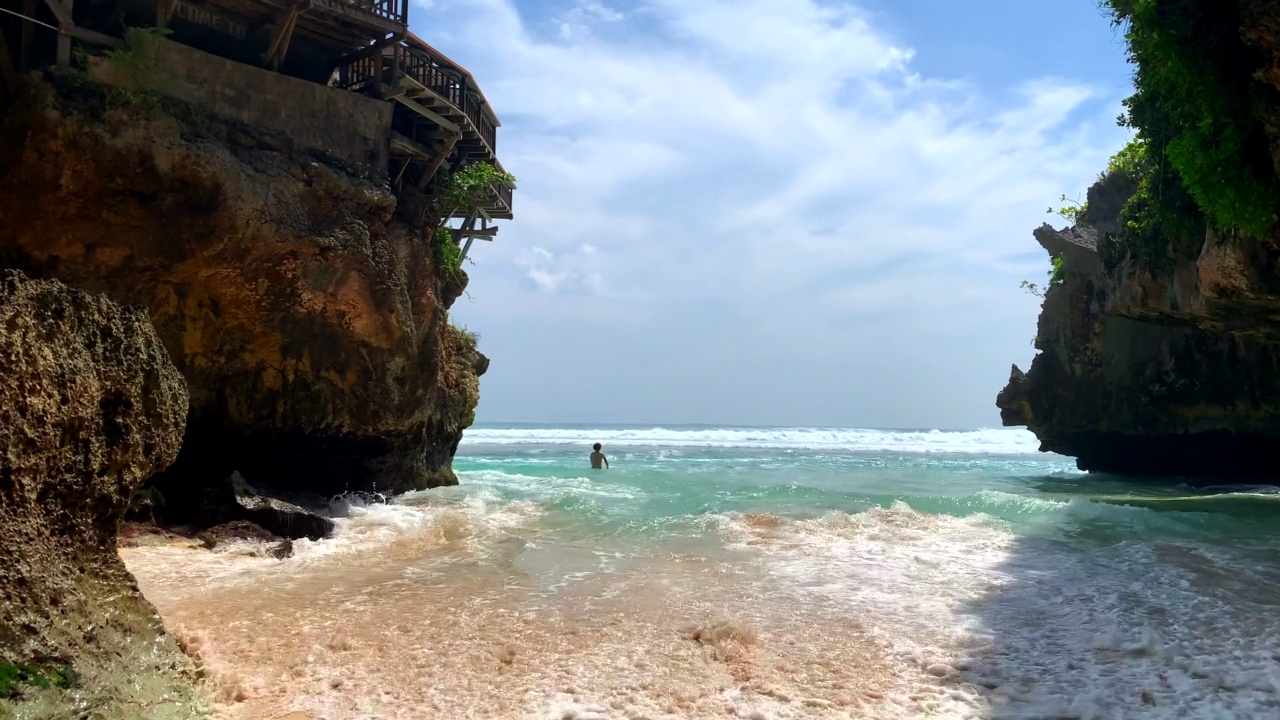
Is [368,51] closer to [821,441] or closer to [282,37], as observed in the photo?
[282,37]

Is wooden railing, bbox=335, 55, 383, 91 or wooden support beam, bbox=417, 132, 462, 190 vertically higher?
wooden railing, bbox=335, 55, 383, 91

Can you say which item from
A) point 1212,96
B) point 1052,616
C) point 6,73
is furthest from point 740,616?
point 6,73

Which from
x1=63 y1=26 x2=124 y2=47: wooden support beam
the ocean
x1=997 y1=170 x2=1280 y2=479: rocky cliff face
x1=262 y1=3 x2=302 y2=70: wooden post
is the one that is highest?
x1=262 y1=3 x2=302 y2=70: wooden post

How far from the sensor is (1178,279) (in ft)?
43.9

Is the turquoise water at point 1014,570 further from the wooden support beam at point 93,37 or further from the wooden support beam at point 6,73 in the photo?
the wooden support beam at point 93,37

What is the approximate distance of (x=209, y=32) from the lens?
43.9ft

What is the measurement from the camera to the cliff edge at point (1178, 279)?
8148 millimetres

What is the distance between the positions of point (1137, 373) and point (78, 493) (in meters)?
23.3

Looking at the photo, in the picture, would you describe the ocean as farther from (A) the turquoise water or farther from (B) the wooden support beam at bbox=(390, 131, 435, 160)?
(B) the wooden support beam at bbox=(390, 131, 435, 160)

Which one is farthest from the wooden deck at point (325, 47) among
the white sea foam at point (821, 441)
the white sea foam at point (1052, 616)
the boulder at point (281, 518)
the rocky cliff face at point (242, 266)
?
the white sea foam at point (821, 441)

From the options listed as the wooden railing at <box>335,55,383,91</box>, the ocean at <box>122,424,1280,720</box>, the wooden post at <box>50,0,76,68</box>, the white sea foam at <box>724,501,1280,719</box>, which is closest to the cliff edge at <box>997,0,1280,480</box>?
the ocean at <box>122,424,1280,720</box>

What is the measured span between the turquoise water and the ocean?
0.04m

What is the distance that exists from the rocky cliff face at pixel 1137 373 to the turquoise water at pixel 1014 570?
2347 mm

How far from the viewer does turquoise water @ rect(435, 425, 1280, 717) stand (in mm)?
5398
